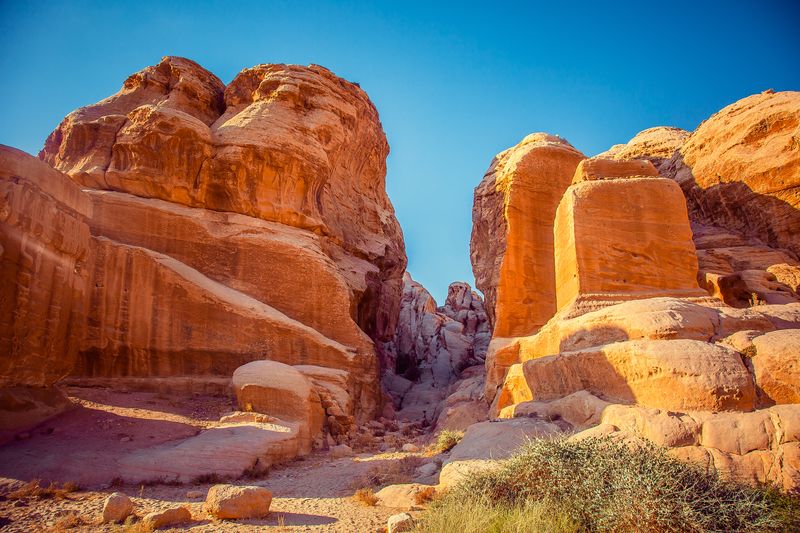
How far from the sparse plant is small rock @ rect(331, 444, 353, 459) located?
4696mm

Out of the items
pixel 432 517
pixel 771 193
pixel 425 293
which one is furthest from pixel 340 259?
pixel 425 293

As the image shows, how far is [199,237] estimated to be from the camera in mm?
17156

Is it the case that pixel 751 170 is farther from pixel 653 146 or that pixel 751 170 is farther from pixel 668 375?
pixel 668 375

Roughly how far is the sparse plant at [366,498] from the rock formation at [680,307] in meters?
2.67

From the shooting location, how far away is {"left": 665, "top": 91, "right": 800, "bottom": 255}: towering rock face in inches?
582

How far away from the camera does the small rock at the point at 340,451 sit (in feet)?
38.0

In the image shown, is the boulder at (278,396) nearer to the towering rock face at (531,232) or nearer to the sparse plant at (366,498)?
the sparse plant at (366,498)

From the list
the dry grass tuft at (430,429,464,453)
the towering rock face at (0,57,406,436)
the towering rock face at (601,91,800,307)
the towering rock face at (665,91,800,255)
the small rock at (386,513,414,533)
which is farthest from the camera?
the towering rock face at (665,91,800,255)

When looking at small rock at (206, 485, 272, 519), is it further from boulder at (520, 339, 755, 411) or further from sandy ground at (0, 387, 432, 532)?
boulder at (520, 339, 755, 411)

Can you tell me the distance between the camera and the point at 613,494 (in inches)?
169

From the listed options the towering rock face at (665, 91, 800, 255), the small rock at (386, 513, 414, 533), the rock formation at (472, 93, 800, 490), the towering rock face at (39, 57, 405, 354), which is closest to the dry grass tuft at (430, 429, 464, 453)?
the rock formation at (472, 93, 800, 490)

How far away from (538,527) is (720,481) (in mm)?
1767

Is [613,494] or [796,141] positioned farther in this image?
[796,141]

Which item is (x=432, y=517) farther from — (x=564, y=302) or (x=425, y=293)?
(x=425, y=293)
